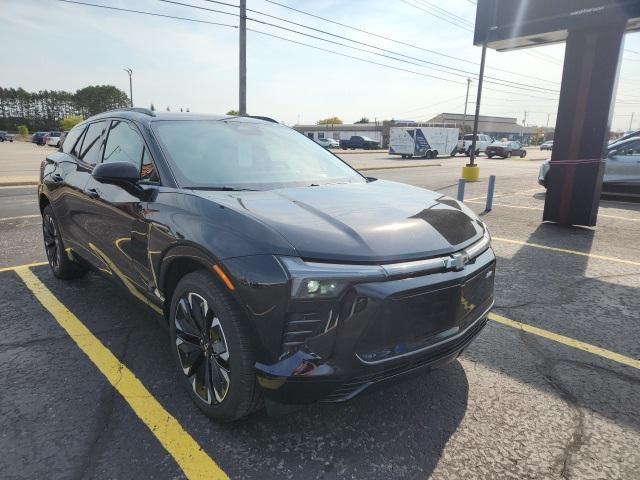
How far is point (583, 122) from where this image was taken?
25.0 feet

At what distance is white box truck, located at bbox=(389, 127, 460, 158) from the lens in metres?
36.2

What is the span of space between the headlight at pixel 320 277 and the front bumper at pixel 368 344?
44 mm

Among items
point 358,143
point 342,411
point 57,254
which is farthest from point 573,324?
point 358,143

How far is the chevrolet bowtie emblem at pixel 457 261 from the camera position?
2.25 metres

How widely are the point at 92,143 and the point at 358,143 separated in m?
53.1

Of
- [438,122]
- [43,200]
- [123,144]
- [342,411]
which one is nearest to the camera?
[342,411]

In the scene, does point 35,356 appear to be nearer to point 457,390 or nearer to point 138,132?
point 138,132

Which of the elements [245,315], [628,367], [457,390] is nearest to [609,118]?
[628,367]

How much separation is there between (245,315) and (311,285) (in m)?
0.38

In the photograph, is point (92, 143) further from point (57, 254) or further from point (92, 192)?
point (57, 254)

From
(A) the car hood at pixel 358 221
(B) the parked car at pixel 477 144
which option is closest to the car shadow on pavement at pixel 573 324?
(A) the car hood at pixel 358 221

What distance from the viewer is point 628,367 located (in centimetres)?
314

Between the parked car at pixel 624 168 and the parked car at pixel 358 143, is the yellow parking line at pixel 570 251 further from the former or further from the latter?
the parked car at pixel 358 143

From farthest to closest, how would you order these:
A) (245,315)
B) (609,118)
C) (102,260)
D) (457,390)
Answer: (609,118) < (102,260) < (457,390) < (245,315)
